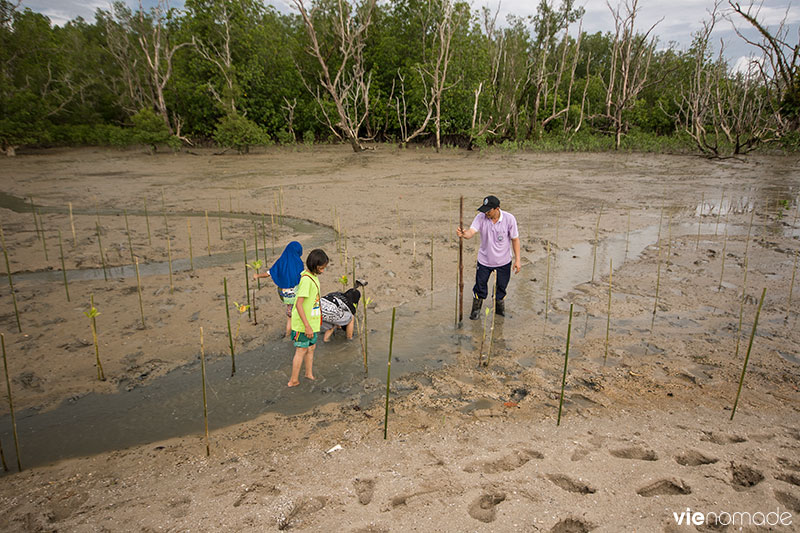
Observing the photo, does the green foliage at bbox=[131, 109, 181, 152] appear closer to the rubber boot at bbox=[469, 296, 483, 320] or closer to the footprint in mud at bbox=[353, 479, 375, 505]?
the rubber boot at bbox=[469, 296, 483, 320]

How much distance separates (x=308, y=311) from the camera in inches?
156

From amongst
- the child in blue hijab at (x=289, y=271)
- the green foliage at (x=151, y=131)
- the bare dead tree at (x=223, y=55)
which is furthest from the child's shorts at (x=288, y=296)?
the bare dead tree at (x=223, y=55)

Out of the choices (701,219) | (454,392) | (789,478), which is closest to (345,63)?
(701,219)

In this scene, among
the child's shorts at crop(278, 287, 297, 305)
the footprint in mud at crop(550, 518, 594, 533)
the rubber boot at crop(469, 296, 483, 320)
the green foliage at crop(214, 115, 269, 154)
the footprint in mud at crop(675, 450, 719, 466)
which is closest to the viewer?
the footprint in mud at crop(550, 518, 594, 533)

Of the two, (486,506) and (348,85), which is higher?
(348,85)

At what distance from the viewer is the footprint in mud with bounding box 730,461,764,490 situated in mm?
2629

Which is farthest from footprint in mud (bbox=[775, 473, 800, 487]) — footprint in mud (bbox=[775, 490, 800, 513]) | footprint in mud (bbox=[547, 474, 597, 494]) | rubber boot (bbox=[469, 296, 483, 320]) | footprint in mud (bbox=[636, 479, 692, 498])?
rubber boot (bbox=[469, 296, 483, 320])

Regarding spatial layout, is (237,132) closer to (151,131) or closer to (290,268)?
(151,131)

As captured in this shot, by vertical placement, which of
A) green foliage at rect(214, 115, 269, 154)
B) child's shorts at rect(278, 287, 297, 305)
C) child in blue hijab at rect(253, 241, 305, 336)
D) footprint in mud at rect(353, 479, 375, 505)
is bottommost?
footprint in mud at rect(353, 479, 375, 505)

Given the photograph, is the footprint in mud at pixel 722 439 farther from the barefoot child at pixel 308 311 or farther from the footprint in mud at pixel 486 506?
the barefoot child at pixel 308 311

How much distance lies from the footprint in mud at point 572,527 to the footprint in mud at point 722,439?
4.37 feet

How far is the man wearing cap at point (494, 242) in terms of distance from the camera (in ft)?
16.7

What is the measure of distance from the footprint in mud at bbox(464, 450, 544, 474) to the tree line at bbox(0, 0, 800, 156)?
799 inches

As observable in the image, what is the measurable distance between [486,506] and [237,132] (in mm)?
20813
